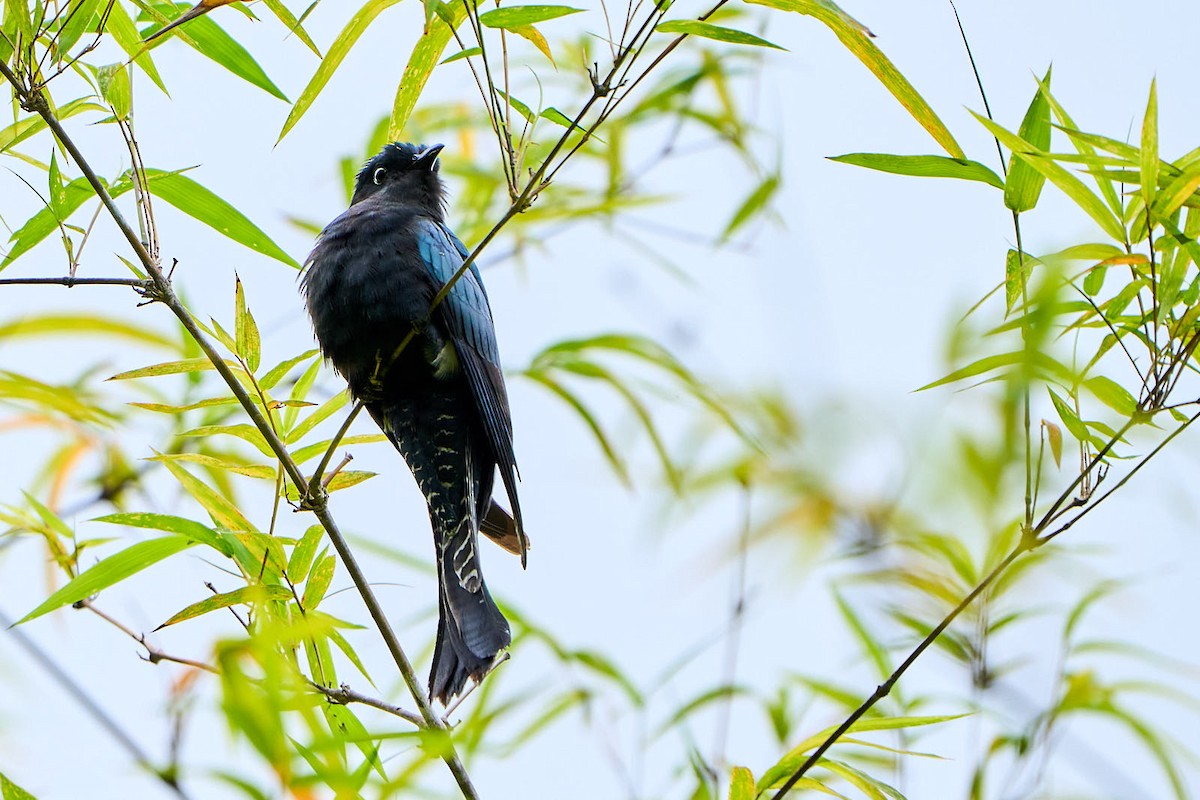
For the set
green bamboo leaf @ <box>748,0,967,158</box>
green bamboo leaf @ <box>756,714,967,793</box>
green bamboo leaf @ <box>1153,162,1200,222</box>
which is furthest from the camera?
green bamboo leaf @ <box>756,714,967,793</box>

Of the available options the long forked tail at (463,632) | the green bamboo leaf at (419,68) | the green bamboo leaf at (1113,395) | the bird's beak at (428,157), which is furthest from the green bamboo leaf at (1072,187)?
the bird's beak at (428,157)

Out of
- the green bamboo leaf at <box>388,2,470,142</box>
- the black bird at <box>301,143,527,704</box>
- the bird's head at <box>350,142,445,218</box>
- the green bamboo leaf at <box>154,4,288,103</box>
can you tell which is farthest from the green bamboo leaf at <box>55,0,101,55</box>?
the bird's head at <box>350,142,445,218</box>

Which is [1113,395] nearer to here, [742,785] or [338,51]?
[742,785]

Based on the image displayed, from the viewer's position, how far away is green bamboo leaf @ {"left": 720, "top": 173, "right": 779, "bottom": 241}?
119 inches

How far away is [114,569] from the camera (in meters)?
1.97

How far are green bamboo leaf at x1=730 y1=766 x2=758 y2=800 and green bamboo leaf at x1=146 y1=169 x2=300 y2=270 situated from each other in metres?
1.25

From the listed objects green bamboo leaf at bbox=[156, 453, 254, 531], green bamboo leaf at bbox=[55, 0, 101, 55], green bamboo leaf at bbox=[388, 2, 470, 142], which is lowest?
green bamboo leaf at bbox=[156, 453, 254, 531]

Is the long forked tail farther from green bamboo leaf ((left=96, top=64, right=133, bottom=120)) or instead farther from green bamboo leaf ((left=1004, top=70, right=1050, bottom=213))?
green bamboo leaf ((left=1004, top=70, right=1050, bottom=213))

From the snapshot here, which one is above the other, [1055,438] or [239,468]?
[1055,438]

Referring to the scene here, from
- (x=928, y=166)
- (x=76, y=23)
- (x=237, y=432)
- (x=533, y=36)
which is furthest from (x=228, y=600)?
(x=928, y=166)

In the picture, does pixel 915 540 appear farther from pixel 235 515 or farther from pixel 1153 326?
pixel 235 515

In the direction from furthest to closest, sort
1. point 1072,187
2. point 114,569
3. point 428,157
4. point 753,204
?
→ 1. point 428,157
2. point 753,204
3. point 114,569
4. point 1072,187

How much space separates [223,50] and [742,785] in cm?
155

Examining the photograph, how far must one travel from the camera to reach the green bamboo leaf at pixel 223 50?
2.10 metres
